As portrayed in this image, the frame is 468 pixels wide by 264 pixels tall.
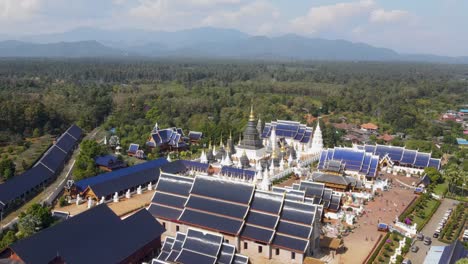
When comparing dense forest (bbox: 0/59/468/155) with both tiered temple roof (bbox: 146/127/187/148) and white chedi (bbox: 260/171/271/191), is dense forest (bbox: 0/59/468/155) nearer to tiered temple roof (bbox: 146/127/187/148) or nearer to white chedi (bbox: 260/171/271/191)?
tiered temple roof (bbox: 146/127/187/148)

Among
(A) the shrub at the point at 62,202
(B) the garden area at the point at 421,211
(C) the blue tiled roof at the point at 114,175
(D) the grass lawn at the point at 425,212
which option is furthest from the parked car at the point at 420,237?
(A) the shrub at the point at 62,202

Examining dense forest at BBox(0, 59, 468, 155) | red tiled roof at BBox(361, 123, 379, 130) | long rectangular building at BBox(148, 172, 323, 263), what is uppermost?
long rectangular building at BBox(148, 172, 323, 263)

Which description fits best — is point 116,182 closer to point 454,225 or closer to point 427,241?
point 427,241

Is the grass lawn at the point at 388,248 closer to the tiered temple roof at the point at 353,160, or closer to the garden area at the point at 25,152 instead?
the tiered temple roof at the point at 353,160

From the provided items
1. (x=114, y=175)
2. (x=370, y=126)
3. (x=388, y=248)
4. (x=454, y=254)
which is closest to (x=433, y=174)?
(x=388, y=248)

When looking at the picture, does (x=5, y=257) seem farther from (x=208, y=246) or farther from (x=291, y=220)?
(x=291, y=220)

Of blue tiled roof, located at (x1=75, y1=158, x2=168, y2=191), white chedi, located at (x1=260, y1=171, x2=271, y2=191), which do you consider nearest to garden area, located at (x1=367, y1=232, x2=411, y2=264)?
white chedi, located at (x1=260, y1=171, x2=271, y2=191)
